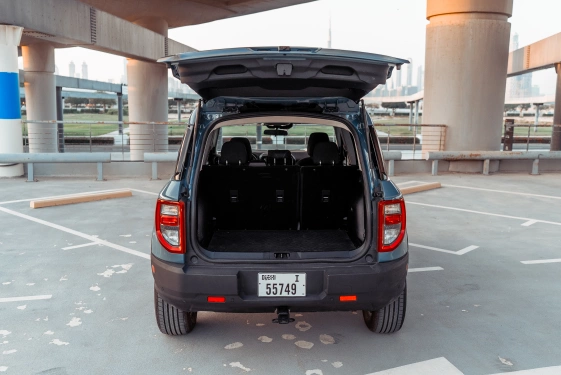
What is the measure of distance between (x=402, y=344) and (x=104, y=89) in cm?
4351

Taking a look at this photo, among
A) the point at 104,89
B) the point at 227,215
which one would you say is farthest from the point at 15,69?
the point at 104,89

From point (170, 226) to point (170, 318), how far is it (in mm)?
711

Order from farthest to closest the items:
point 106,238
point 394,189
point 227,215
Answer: point 106,238
point 227,215
point 394,189

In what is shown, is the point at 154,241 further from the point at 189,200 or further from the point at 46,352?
the point at 46,352

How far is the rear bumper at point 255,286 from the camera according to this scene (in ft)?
9.80

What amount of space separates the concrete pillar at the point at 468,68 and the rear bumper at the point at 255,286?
1144 centimetres

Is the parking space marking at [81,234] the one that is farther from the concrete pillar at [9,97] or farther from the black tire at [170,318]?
the concrete pillar at [9,97]

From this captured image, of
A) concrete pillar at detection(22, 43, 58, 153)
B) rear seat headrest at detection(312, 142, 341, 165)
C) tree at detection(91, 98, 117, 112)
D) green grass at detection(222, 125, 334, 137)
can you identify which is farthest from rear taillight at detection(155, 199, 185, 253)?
tree at detection(91, 98, 117, 112)

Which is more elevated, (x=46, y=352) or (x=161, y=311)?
(x=161, y=311)

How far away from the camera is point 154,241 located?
10.7ft

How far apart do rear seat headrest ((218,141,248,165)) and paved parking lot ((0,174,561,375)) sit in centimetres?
130

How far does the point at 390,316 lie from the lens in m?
3.46

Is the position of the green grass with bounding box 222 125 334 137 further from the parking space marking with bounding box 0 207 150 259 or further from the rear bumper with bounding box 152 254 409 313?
the rear bumper with bounding box 152 254 409 313

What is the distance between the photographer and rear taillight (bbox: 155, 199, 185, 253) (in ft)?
10.1
